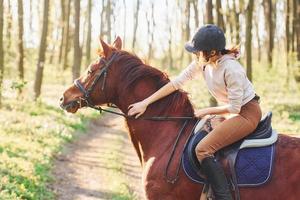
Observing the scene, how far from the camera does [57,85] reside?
3238 cm

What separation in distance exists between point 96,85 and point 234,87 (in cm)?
150

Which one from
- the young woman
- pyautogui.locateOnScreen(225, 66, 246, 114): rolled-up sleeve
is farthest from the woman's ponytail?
pyautogui.locateOnScreen(225, 66, 246, 114): rolled-up sleeve

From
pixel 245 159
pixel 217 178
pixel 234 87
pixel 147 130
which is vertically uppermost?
pixel 234 87

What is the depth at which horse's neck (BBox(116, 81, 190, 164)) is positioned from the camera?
5309mm

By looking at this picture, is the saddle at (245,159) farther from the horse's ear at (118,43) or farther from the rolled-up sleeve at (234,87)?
the horse's ear at (118,43)

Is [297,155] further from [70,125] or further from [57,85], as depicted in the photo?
[57,85]

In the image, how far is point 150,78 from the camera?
17.9 ft

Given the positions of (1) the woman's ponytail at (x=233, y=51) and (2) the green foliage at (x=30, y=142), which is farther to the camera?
(2) the green foliage at (x=30, y=142)

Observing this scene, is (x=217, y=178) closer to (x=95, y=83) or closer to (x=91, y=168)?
(x=95, y=83)

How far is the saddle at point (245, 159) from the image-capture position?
4.93 metres

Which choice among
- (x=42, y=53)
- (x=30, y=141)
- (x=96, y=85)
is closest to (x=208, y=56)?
(x=96, y=85)

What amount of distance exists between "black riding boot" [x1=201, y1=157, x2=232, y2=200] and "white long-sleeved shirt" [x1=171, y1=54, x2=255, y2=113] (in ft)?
1.77

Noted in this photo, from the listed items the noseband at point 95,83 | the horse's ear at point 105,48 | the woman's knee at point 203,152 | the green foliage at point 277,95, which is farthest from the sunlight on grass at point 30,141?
the green foliage at point 277,95

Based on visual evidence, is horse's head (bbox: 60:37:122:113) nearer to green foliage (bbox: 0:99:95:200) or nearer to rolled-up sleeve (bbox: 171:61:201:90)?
rolled-up sleeve (bbox: 171:61:201:90)
